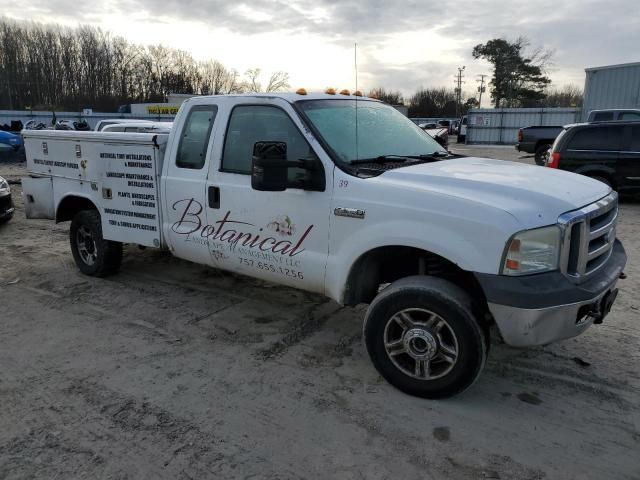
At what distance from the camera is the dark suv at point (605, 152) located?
391 inches

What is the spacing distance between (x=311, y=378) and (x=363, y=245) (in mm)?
1026

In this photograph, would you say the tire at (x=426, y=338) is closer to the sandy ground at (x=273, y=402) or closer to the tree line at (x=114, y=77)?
the sandy ground at (x=273, y=402)

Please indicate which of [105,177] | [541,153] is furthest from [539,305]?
[541,153]

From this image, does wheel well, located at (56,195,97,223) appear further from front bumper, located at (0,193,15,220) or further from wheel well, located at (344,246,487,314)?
wheel well, located at (344,246,487,314)

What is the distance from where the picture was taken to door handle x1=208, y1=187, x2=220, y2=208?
4.27 meters

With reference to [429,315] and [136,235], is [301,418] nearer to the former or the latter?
[429,315]

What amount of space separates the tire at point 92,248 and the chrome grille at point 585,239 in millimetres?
4617

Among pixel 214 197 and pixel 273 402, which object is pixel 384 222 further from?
pixel 214 197

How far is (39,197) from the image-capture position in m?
6.05

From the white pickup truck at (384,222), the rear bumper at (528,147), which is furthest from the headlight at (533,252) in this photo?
the rear bumper at (528,147)

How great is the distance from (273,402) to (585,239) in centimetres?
218

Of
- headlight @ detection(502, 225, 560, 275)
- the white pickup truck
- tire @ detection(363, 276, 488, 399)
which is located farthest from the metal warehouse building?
tire @ detection(363, 276, 488, 399)

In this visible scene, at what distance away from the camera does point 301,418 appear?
10.2ft

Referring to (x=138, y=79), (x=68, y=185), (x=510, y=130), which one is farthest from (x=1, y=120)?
(x=68, y=185)
